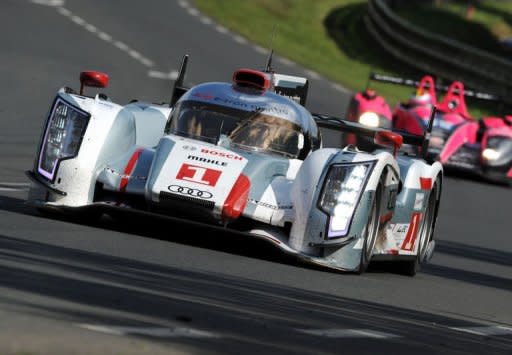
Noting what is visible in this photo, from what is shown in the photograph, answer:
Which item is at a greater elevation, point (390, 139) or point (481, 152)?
point (390, 139)

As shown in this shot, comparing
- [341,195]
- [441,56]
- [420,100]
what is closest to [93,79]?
[341,195]

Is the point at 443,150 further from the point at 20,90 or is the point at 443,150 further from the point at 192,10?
the point at 192,10

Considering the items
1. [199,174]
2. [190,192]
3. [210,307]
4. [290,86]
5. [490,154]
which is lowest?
[490,154]

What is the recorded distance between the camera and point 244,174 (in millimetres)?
10320

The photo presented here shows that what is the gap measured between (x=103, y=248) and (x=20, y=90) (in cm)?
1369

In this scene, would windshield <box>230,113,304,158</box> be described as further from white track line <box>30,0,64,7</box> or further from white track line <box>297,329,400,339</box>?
white track line <box>30,0,64,7</box>

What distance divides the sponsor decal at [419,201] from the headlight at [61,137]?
97.5 inches

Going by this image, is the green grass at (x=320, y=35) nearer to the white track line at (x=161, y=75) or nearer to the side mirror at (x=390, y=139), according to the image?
the white track line at (x=161, y=75)

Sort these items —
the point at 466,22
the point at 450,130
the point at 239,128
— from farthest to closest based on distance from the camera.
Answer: the point at 466,22
the point at 450,130
the point at 239,128

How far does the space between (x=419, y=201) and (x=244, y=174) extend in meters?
1.86

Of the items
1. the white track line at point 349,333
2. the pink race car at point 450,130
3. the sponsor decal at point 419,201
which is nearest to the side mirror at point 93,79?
the sponsor decal at point 419,201

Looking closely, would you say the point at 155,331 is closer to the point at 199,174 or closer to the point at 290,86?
the point at 199,174

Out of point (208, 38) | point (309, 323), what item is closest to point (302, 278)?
point (309, 323)

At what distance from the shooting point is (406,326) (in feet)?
26.3
